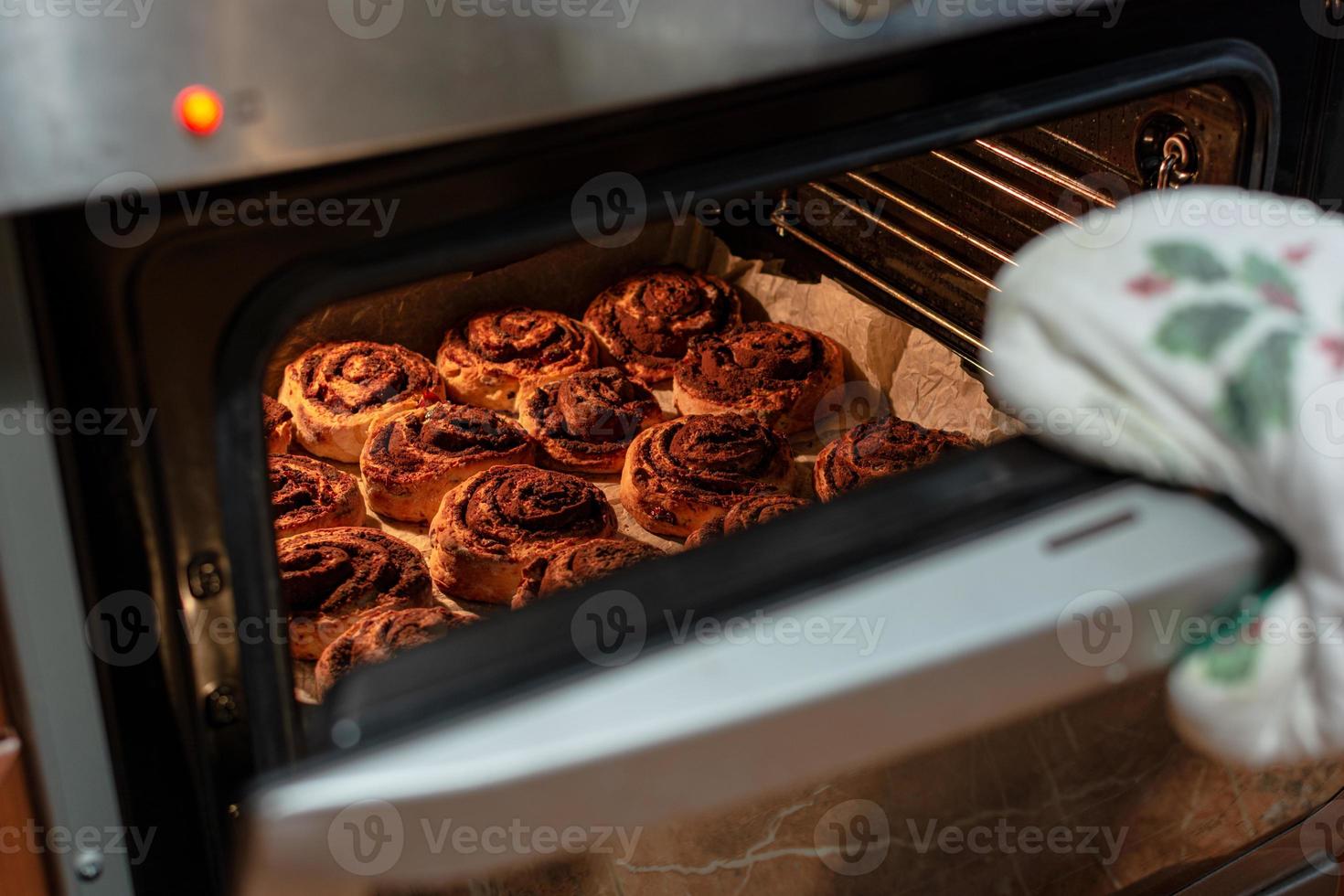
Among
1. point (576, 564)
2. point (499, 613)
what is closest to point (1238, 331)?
point (499, 613)

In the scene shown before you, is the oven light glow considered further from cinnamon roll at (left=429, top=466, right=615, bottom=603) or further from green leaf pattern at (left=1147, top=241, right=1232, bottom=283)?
cinnamon roll at (left=429, top=466, right=615, bottom=603)

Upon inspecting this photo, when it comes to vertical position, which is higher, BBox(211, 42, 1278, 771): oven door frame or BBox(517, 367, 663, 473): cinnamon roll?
BBox(211, 42, 1278, 771): oven door frame

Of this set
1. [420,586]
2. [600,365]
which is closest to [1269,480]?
[420,586]

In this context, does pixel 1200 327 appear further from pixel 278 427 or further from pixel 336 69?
pixel 278 427

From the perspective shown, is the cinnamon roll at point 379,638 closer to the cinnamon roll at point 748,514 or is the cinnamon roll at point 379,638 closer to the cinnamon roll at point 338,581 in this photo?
the cinnamon roll at point 338,581

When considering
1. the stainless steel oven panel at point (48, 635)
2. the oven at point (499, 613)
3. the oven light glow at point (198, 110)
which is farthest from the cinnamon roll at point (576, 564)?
the oven light glow at point (198, 110)

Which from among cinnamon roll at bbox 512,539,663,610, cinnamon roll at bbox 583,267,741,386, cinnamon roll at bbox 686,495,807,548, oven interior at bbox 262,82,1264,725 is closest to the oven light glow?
oven interior at bbox 262,82,1264,725
